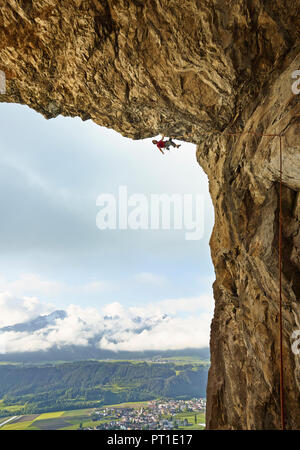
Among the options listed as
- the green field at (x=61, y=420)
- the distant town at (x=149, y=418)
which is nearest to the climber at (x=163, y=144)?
the distant town at (x=149, y=418)

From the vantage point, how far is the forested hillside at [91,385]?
98.6 metres

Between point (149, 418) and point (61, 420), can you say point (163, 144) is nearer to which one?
point (149, 418)

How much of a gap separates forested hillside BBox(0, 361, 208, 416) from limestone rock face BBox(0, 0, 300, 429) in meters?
103

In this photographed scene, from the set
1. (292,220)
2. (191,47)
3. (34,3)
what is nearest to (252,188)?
(292,220)

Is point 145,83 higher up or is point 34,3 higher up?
point 34,3

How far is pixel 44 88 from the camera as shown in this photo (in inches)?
425

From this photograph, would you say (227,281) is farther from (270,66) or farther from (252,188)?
(270,66)

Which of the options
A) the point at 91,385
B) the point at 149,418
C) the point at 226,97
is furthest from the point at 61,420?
the point at 226,97

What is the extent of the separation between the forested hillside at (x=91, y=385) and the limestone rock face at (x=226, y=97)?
338ft

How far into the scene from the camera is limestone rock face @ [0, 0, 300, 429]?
7000 mm

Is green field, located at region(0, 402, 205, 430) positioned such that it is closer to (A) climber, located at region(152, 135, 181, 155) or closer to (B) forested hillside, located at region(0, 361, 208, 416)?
(B) forested hillside, located at region(0, 361, 208, 416)

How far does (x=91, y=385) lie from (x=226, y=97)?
14546 centimetres

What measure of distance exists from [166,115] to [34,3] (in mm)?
6263

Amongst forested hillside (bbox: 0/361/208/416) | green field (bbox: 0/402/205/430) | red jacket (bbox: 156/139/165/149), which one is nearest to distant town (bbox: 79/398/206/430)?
green field (bbox: 0/402/205/430)
